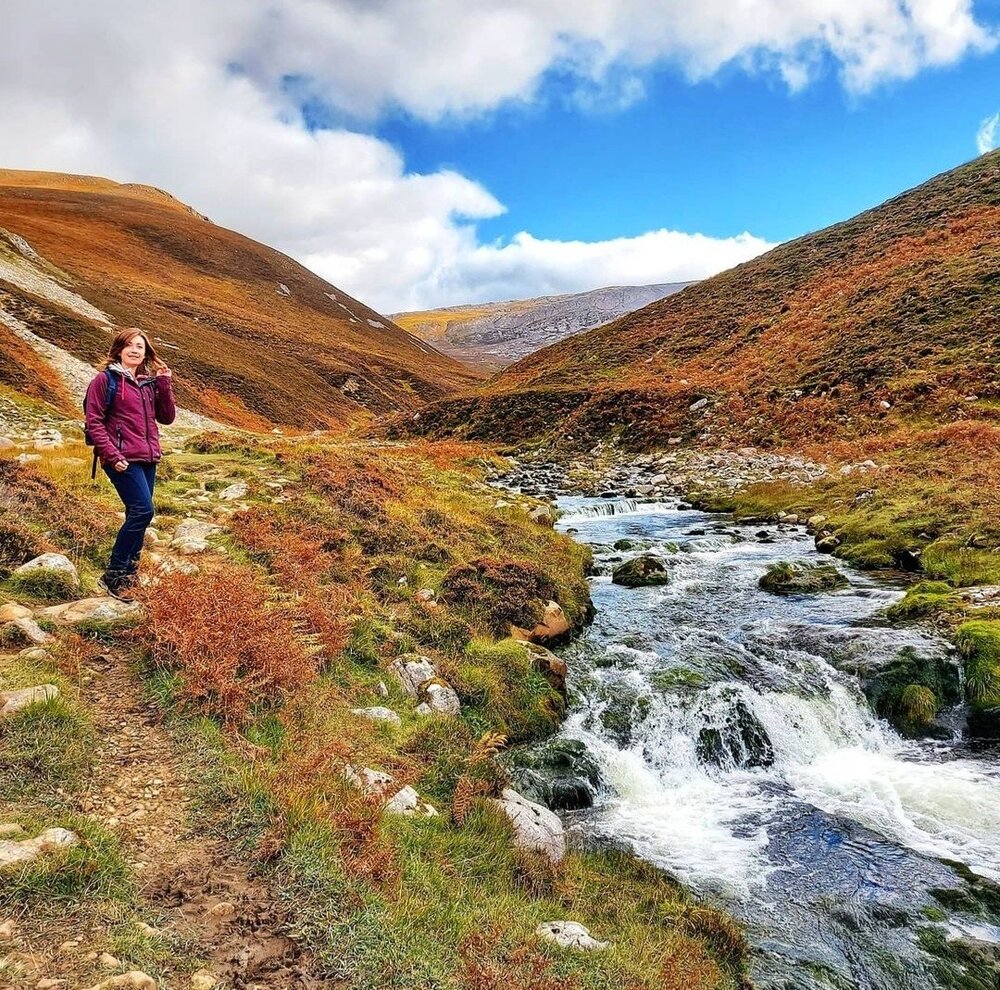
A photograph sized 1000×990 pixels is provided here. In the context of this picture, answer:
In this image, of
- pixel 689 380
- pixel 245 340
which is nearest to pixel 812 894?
pixel 689 380

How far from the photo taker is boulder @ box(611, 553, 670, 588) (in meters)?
17.2

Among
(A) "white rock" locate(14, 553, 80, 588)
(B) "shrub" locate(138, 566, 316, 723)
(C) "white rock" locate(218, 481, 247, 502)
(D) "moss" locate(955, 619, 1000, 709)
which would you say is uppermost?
(C) "white rock" locate(218, 481, 247, 502)

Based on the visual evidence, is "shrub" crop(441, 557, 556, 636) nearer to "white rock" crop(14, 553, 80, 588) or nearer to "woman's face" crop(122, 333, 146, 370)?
"white rock" crop(14, 553, 80, 588)

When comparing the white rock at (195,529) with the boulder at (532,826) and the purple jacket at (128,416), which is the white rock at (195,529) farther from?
the boulder at (532,826)

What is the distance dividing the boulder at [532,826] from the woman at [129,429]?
17.5 feet

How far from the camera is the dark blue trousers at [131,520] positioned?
8055mm

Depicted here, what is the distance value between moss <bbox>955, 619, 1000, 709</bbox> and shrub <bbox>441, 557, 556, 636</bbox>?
7.55m

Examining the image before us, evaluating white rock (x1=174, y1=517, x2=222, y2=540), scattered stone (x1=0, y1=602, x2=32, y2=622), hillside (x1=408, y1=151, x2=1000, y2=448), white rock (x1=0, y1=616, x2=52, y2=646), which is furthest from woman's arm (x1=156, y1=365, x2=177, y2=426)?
hillside (x1=408, y1=151, x2=1000, y2=448)

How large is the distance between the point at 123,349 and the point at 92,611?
3276mm

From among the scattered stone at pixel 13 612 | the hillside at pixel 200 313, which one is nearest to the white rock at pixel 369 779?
the scattered stone at pixel 13 612

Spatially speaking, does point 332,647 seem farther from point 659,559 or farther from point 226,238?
point 226,238

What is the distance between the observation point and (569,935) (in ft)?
17.4

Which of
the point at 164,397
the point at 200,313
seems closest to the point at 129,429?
the point at 164,397

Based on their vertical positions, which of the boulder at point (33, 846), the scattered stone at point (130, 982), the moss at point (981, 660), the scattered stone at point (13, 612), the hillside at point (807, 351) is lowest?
the moss at point (981, 660)
